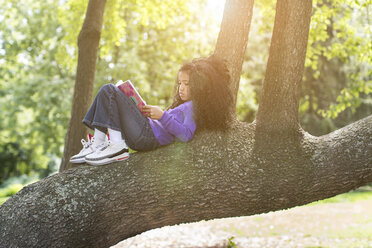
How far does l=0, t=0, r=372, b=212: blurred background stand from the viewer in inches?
396

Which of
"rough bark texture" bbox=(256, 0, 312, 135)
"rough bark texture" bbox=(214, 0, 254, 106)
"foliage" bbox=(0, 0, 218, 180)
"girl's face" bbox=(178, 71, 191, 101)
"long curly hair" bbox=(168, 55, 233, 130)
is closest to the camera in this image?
"long curly hair" bbox=(168, 55, 233, 130)

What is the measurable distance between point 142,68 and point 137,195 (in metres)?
13.5

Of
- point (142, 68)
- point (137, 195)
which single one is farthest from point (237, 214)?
point (142, 68)

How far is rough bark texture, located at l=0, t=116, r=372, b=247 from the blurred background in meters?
5.66

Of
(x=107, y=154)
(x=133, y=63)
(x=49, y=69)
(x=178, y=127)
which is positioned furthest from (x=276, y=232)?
(x=49, y=69)

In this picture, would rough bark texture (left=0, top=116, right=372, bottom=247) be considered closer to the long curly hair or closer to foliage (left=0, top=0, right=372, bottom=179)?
the long curly hair

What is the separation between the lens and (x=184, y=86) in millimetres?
3928

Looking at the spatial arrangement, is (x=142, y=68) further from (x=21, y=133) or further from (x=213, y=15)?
(x=21, y=133)

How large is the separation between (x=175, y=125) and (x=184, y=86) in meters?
0.53

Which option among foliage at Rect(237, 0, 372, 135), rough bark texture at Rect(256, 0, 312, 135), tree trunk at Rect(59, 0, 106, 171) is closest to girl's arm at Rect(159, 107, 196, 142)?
rough bark texture at Rect(256, 0, 312, 135)

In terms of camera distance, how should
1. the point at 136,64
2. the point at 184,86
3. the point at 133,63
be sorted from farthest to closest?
the point at 136,64 < the point at 133,63 < the point at 184,86

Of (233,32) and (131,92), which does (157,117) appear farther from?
(233,32)

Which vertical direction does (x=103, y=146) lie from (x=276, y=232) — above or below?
above

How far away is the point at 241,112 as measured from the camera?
2005 cm
